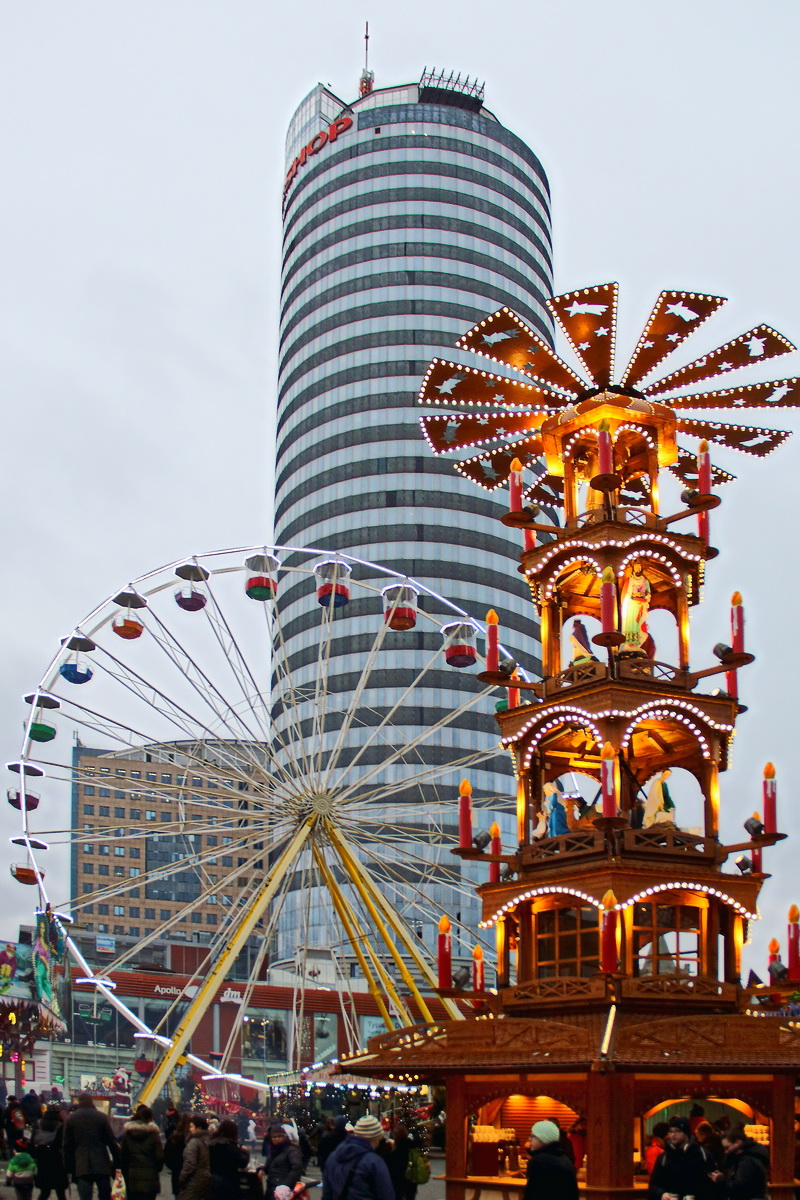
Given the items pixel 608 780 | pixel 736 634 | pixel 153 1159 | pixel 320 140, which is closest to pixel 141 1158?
pixel 153 1159

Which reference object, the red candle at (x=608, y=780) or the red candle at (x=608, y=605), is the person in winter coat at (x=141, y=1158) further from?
the red candle at (x=608, y=605)

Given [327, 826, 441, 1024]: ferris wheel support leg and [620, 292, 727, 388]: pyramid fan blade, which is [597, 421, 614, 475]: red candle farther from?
[327, 826, 441, 1024]: ferris wheel support leg

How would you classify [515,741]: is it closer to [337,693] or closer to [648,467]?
[648,467]

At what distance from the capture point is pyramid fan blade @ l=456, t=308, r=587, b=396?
3009cm

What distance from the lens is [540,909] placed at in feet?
86.3

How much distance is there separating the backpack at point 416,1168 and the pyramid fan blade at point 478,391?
15.2 metres

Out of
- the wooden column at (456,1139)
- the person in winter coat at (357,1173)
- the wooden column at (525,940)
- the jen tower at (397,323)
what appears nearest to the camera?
the person in winter coat at (357,1173)

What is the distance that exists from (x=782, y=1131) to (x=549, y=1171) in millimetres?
11814

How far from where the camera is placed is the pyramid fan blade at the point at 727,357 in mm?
30144

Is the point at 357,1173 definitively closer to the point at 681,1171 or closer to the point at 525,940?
the point at 681,1171

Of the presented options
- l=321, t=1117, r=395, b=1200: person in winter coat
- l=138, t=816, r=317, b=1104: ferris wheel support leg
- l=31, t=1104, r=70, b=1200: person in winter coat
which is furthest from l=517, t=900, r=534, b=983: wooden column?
l=321, t=1117, r=395, b=1200: person in winter coat

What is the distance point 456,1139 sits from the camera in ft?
78.0

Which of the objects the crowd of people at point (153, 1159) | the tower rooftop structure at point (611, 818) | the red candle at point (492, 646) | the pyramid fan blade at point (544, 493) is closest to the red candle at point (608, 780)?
the tower rooftop structure at point (611, 818)

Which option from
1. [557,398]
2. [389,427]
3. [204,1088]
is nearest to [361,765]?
[389,427]
